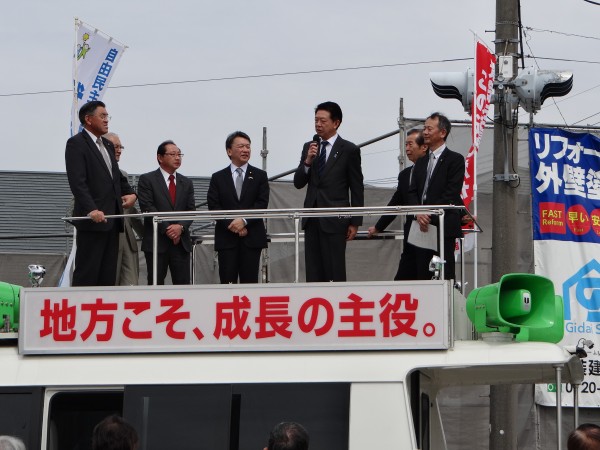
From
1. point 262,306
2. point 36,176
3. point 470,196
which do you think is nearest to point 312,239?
point 262,306

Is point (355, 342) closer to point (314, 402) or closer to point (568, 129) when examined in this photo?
Answer: point (314, 402)

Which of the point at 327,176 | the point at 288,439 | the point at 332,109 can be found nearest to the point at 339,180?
the point at 327,176

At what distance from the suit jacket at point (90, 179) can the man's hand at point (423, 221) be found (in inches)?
95.8

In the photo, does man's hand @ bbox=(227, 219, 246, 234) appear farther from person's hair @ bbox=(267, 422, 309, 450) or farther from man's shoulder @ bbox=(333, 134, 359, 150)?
person's hair @ bbox=(267, 422, 309, 450)

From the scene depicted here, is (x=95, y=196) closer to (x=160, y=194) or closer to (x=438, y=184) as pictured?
(x=160, y=194)

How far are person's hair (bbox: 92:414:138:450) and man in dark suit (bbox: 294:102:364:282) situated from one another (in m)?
3.99

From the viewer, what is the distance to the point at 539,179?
15.2 metres

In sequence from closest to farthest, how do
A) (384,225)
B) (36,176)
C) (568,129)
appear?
(384,225) → (568,129) → (36,176)

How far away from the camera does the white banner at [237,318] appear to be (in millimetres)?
8164

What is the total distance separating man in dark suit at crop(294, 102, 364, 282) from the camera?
9.87 metres

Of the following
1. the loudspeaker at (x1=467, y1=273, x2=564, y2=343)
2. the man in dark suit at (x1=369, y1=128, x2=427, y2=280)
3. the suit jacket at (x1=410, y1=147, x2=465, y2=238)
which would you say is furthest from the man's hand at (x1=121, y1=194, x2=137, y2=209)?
the loudspeaker at (x1=467, y1=273, x2=564, y2=343)

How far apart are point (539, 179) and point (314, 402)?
7.96 m

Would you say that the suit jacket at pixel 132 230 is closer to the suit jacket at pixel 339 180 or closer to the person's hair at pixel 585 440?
the suit jacket at pixel 339 180

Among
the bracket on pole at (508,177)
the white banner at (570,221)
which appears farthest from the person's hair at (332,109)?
the white banner at (570,221)
